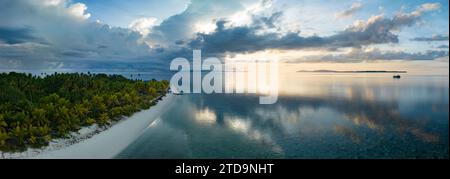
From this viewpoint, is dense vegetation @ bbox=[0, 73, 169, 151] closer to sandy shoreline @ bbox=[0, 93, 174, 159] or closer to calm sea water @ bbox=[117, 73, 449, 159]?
sandy shoreline @ bbox=[0, 93, 174, 159]

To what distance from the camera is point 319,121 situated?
26062 millimetres

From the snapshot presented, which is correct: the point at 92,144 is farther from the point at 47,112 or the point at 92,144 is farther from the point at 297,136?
the point at 297,136

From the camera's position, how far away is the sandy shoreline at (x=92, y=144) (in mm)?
14344

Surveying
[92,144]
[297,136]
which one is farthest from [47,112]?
[297,136]

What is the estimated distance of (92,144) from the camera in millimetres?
16781

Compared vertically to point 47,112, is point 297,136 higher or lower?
lower

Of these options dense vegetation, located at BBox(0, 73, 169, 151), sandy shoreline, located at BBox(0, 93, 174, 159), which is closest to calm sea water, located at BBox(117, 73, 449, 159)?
sandy shoreline, located at BBox(0, 93, 174, 159)

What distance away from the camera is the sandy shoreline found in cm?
1434

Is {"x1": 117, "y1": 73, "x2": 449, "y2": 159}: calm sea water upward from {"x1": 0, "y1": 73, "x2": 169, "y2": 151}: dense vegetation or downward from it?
downward

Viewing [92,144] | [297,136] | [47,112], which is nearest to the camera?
[92,144]

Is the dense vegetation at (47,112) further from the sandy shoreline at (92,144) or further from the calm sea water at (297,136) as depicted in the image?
the calm sea water at (297,136)

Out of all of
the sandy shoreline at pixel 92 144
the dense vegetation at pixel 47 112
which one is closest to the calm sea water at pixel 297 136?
the sandy shoreline at pixel 92 144

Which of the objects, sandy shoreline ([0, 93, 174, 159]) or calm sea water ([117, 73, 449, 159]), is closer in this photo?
sandy shoreline ([0, 93, 174, 159])
